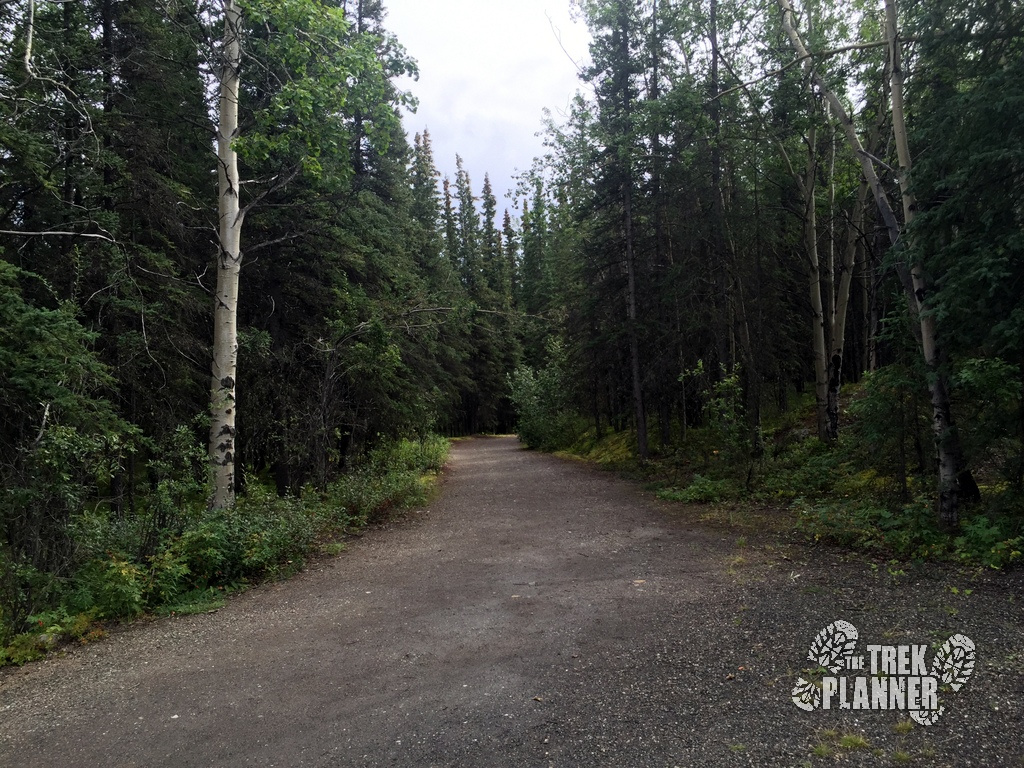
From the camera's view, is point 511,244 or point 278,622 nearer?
point 278,622

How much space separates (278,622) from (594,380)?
605 inches

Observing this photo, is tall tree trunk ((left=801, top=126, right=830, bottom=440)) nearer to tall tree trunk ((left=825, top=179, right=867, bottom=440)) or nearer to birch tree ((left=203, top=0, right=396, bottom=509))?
tall tree trunk ((left=825, top=179, right=867, bottom=440))

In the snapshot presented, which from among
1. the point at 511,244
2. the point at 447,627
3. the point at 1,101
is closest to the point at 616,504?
the point at 447,627

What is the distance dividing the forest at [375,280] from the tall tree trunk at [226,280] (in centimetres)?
6

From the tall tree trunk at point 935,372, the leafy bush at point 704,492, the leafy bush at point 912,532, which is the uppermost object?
the tall tree trunk at point 935,372

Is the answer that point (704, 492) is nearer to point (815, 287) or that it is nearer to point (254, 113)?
point (815, 287)

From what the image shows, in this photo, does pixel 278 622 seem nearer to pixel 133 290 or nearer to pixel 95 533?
pixel 95 533

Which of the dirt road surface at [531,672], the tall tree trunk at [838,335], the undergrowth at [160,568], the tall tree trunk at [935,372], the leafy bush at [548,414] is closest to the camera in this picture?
the dirt road surface at [531,672]

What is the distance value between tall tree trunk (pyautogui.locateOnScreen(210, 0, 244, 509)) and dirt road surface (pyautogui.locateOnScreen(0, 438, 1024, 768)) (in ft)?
8.08

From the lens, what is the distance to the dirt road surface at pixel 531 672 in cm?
318

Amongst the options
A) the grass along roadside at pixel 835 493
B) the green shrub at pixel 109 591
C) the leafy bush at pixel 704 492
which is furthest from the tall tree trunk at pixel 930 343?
the green shrub at pixel 109 591

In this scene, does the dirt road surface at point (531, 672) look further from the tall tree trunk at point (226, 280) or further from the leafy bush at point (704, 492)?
the leafy bush at point (704, 492)

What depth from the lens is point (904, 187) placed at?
698cm

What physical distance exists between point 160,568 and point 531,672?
4.47 m
